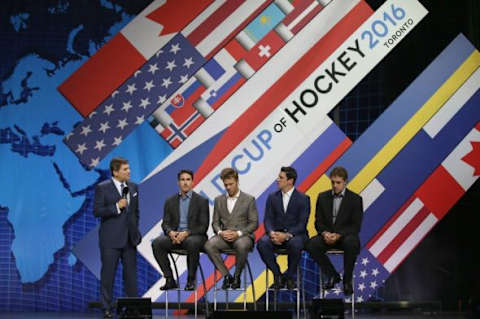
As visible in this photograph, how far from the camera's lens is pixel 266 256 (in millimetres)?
6418

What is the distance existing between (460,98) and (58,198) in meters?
4.13

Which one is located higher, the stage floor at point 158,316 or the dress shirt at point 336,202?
the dress shirt at point 336,202

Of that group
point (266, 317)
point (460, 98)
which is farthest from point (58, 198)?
point (460, 98)

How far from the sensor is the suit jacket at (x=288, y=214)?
21.6 feet

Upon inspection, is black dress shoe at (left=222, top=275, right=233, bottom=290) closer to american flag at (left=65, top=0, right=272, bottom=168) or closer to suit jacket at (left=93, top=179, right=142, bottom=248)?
suit jacket at (left=93, top=179, right=142, bottom=248)

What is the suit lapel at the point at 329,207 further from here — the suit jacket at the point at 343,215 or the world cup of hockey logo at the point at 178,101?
the world cup of hockey logo at the point at 178,101

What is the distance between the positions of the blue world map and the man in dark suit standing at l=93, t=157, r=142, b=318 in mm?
1134

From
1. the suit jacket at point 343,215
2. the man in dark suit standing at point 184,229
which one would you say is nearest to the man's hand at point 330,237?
the suit jacket at point 343,215

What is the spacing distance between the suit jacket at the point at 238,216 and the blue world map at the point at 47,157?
1.22 meters

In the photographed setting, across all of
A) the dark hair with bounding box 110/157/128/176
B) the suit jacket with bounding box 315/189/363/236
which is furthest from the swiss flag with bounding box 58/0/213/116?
the suit jacket with bounding box 315/189/363/236

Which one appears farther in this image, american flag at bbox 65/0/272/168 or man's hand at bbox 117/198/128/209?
american flag at bbox 65/0/272/168

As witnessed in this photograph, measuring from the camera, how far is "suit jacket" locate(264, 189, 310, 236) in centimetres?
660

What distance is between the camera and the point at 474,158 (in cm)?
762

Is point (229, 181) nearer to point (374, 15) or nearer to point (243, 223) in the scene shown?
point (243, 223)
